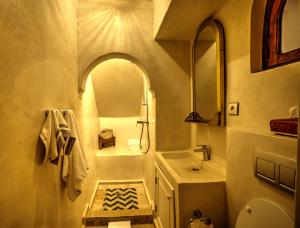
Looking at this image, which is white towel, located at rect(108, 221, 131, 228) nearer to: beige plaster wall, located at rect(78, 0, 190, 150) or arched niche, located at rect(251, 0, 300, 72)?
beige plaster wall, located at rect(78, 0, 190, 150)

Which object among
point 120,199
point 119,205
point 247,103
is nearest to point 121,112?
point 120,199

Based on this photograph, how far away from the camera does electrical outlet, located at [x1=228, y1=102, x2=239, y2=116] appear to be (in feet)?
5.03

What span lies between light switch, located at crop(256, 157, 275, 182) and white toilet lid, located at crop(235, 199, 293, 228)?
0.11m

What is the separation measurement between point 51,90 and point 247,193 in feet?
4.79

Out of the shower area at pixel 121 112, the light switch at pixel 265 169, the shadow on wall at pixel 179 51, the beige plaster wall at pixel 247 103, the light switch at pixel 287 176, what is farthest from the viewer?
the shower area at pixel 121 112

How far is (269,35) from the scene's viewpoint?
1104 mm

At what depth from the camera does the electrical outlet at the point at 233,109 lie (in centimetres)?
153

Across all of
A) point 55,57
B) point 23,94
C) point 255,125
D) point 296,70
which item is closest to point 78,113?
point 55,57

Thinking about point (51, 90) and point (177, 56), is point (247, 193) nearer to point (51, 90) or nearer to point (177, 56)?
point (51, 90)

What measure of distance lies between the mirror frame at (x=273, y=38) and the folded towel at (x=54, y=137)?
4.39 feet

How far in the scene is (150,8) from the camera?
2477 mm

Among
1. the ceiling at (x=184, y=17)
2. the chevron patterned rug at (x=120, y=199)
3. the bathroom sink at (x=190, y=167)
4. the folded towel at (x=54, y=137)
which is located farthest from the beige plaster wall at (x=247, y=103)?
the chevron patterned rug at (x=120, y=199)

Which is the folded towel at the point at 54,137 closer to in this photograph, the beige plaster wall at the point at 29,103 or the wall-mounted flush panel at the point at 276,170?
the beige plaster wall at the point at 29,103

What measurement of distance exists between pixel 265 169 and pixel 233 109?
708 millimetres
